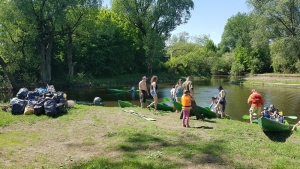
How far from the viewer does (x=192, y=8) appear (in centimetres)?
4816

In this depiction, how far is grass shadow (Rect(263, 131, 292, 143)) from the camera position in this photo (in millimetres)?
8930

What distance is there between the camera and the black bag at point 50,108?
11.7 metres

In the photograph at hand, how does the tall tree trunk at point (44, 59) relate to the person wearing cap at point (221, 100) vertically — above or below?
above

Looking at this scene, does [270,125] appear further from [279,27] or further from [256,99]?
[279,27]

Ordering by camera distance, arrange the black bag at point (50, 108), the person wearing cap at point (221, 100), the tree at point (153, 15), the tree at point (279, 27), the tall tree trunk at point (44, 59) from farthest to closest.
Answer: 1. the tree at point (153, 15)
2. the tree at point (279, 27)
3. the tall tree trunk at point (44, 59)
4. the person wearing cap at point (221, 100)
5. the black bag at point (50, 108)

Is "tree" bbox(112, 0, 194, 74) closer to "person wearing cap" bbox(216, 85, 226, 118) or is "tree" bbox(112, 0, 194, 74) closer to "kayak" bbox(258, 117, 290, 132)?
"person wearing cap" bbox(216, 85, 226, 118)

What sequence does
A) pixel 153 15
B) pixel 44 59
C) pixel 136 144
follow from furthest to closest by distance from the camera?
1. pixel 153 15
2. pixel 44 59
3. pixel 136 144

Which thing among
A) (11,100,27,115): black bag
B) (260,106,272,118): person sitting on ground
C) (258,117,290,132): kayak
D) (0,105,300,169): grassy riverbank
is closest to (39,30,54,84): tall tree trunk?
(11,100,27,115): black bag

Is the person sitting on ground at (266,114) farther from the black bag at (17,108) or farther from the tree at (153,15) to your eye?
the tree at (153,15)

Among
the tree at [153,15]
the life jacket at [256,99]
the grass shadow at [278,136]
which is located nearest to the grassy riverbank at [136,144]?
the grass shadow at [278,136]

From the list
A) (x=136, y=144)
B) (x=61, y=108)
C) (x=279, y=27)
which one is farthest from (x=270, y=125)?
(x=279, y=27)

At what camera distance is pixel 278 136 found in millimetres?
9250

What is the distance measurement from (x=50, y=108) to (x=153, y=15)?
3642 cm

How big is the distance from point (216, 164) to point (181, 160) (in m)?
0.83
